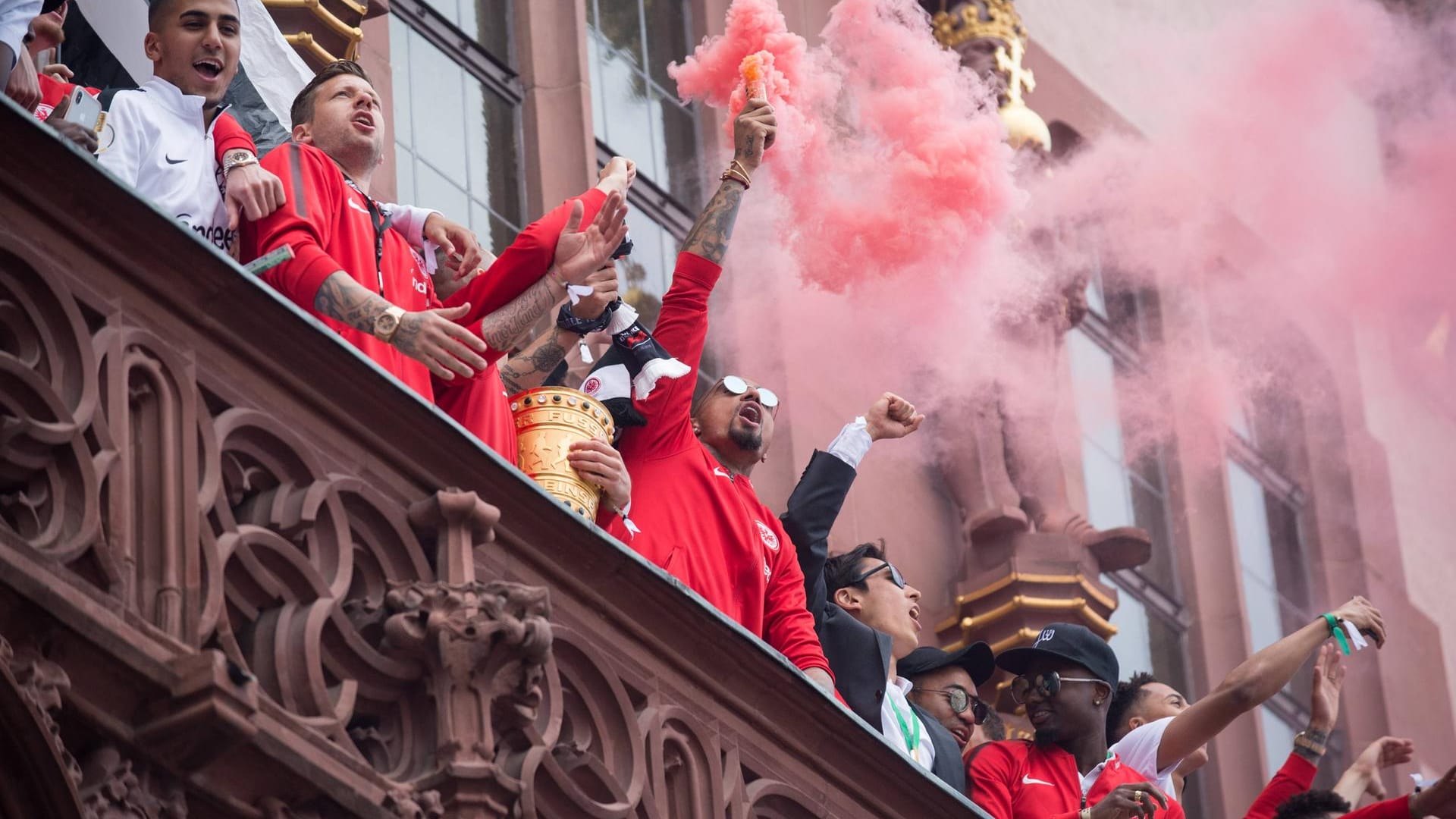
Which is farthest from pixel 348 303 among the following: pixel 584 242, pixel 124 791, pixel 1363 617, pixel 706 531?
pixel 1363 617

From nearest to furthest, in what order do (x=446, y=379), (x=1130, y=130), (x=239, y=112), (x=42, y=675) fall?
(x=42, y=675), (x=446, y=379), (x=239, y=112), (x=1130, y=130)

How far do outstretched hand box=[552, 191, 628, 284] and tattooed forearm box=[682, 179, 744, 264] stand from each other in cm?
129

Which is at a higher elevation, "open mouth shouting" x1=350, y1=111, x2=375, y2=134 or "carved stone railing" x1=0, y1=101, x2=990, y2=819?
"open mouth shouting" x1=350, y1=111, x2=375, y2=134

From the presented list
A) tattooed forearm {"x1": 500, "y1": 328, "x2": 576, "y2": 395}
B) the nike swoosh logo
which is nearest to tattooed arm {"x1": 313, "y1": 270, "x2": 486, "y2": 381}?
tattooed forearm {"x1": 500, "y1": 328, "x2": 576, "y2": 395}

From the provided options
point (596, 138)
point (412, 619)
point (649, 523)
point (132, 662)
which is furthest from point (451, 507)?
point (596, 138)

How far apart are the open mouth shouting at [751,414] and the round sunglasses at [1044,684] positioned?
4.35ft

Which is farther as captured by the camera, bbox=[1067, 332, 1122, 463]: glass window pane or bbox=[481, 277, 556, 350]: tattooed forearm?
bbox=[1067, 332, 1122, 463]: glass window pane

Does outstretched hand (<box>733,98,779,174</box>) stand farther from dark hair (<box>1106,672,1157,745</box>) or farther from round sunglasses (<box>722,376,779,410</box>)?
dark hair (<box>1106,672,1157,745</box>)

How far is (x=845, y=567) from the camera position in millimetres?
11266

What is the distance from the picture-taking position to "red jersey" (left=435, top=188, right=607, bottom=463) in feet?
28.8

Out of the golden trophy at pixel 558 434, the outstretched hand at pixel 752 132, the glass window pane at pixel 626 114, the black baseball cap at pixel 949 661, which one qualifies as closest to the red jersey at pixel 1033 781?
the black baseball cap at pixel 949 661

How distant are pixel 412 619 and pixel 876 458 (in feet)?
29.5

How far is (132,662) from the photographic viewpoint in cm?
668

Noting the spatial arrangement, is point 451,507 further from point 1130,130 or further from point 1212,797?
point 1130,130
